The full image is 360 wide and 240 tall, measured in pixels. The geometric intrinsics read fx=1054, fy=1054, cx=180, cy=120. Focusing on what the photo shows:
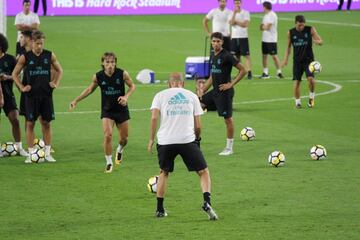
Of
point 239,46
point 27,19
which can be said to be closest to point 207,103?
point 239,46

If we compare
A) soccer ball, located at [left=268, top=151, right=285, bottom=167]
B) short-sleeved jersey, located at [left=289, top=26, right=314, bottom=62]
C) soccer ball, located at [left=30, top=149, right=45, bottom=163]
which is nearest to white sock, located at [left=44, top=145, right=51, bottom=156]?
soccer ball, located at [left=30, top=149, right=45, bottom=163]

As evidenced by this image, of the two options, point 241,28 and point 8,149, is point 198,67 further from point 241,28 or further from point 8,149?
point 8,149

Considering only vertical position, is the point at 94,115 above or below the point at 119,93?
below

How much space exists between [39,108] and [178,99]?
18.9 feet

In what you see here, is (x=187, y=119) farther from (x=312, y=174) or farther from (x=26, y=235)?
(x=312, y=174)

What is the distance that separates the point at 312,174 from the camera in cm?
1867

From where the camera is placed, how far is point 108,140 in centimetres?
1889

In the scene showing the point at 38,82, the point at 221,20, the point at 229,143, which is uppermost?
the point at 38,82

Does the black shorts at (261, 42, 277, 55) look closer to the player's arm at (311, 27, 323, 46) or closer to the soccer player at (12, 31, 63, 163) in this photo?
the player's arm at (311, 27, 323, 46)

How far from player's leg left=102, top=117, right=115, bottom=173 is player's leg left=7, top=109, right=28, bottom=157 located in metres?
2.59

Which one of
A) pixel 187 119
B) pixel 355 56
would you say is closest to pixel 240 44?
pixel 355 56

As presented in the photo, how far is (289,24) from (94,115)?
2612 centimetres

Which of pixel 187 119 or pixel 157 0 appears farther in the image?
pixel 157 0

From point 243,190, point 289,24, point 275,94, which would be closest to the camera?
point 243,190
